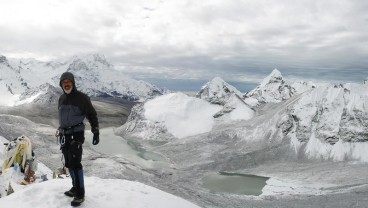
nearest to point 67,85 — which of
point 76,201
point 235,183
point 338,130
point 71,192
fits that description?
point 71,192

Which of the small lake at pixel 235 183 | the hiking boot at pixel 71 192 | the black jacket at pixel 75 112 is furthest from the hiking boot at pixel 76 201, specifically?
the small lake at pixel 235 183

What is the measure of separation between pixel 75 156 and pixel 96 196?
2.23m

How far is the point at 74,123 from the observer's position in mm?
15883

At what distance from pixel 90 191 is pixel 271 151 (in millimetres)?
177255

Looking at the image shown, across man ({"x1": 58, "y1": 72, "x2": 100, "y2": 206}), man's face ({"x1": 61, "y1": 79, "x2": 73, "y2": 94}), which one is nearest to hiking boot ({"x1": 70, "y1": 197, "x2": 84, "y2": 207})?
man ({"x1": 58, "y1": 72, "x2": 100, "y2": 206})

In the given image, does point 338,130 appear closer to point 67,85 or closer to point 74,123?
point 74,123

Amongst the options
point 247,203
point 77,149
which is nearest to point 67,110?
point 77,149

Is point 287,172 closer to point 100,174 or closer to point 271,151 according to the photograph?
point 271,151

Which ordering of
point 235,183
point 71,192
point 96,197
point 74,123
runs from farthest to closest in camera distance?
point 235,183 → point 96,197 → point 71,192 → point 74,123

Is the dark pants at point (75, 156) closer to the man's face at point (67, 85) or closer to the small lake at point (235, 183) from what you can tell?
the man's face at point (67, 85)

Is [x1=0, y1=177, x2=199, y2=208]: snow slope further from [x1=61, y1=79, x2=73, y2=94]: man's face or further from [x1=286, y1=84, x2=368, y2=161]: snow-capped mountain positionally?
[x1=286, y1=84, x2=368, y2=161]: snow-capped mountain

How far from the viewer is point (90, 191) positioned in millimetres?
17500

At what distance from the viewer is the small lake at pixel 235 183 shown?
136 m

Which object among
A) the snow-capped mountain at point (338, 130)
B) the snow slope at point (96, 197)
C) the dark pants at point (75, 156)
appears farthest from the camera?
the snow-capped mountain at point (338, 130)
